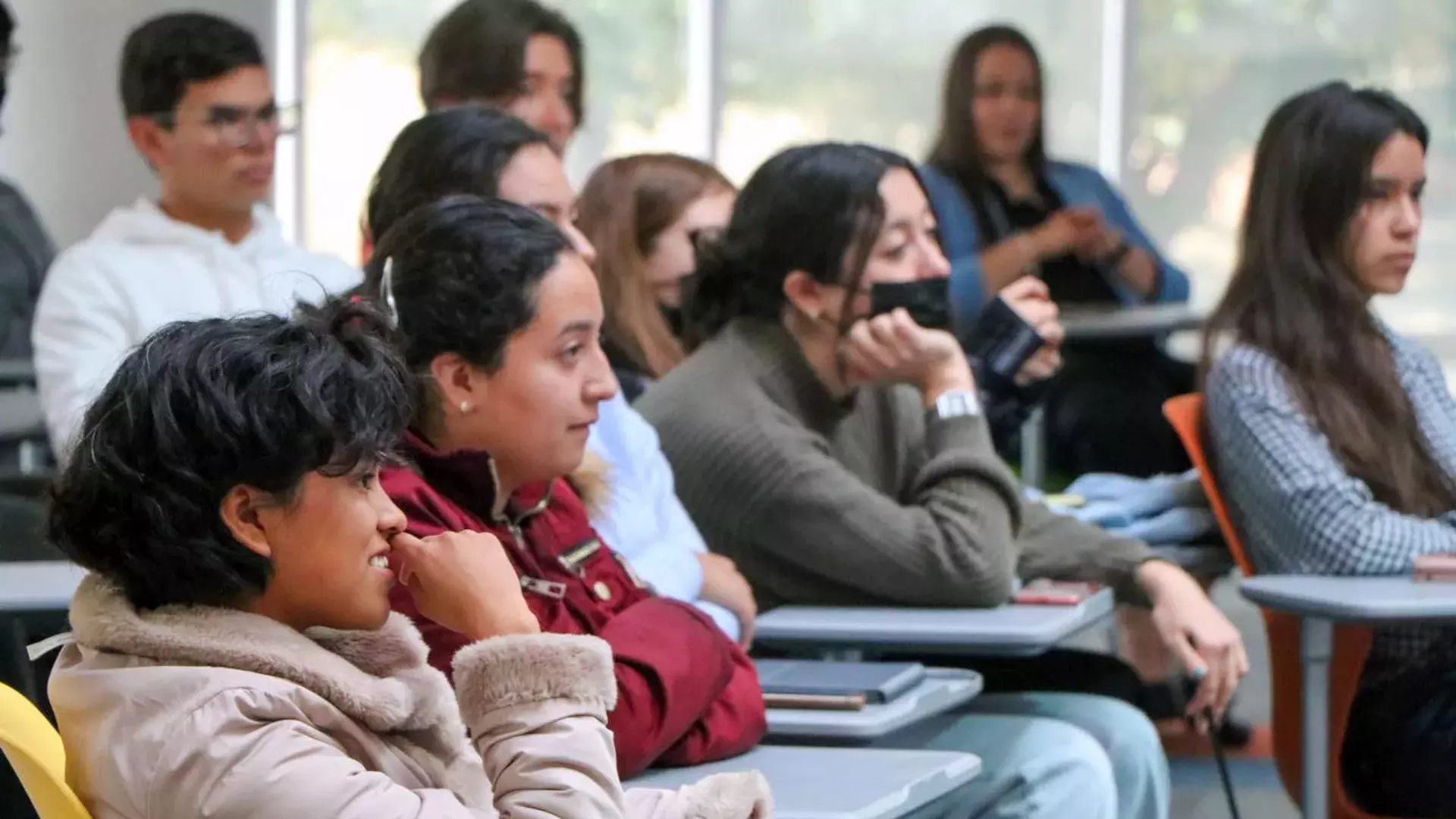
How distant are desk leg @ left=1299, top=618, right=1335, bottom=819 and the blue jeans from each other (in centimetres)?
18

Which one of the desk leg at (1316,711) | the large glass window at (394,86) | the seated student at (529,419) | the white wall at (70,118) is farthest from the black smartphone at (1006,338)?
the large glass window at (394,86)

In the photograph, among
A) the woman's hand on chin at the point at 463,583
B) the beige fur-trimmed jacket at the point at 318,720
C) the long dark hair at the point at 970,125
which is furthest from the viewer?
the long dark hair at the point at 970,125

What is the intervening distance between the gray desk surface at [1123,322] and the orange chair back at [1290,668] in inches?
59.3

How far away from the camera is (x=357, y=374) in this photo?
122 cm

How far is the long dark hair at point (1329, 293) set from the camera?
2682mm

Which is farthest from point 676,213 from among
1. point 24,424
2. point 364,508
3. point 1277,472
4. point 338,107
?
point 338,107

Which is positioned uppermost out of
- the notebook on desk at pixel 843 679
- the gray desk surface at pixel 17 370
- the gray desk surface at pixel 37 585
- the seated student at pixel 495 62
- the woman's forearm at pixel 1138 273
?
the seated student at pixel 495 62

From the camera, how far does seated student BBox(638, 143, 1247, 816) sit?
7.59 feet

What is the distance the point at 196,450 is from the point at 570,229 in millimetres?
1005

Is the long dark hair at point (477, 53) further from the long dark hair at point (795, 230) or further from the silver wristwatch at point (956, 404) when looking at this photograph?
the silver wristwatch at point (956, 404)

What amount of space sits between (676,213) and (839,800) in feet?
5.78

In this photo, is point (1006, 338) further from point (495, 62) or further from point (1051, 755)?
point (495, 62)

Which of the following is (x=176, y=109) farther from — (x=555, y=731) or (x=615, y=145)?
(x=615, y=145)

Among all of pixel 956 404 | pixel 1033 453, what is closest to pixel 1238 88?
pixel 1033 453
